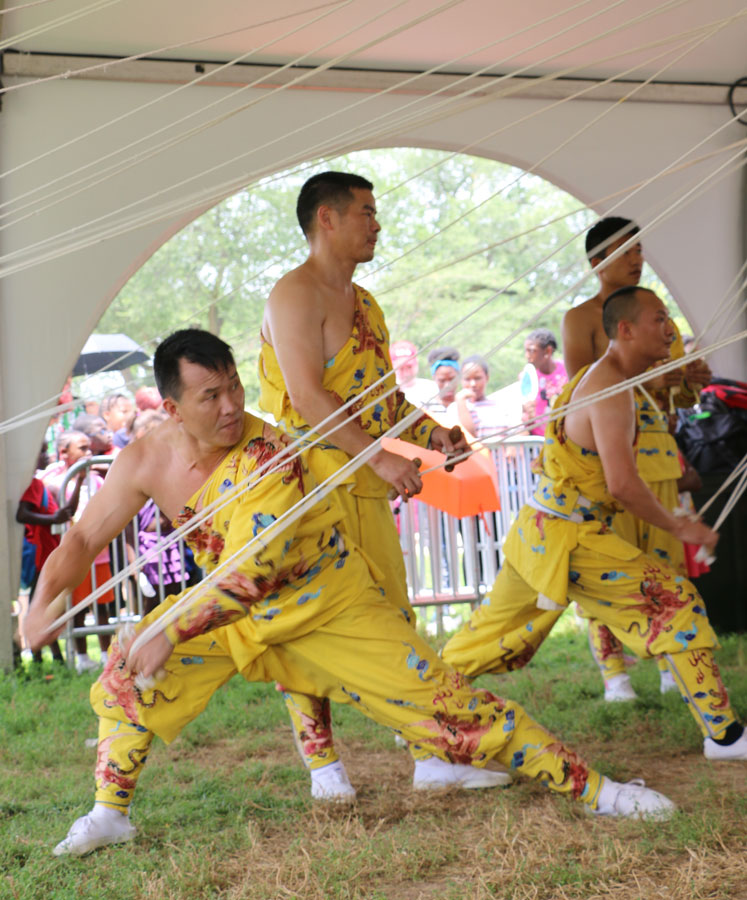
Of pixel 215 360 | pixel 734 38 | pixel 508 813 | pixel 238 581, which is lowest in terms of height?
pixel 508 813

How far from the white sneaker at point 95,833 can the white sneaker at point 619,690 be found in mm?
Result: 2169

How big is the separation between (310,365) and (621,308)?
3.75 ft

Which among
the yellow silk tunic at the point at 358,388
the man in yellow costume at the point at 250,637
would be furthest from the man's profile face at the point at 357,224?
the man in yellow costume at the point at 250,637

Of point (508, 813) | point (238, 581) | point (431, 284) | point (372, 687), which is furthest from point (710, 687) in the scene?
point (431, 284)

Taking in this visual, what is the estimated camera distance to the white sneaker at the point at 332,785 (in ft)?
11.0

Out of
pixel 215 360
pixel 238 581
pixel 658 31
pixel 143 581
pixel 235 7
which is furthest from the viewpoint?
pixel 143 581

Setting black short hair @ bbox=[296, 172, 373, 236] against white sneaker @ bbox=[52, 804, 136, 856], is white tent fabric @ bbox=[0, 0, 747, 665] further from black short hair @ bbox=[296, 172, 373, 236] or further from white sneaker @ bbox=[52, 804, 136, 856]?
white sneaker @ bbox=[52, 804, 136, 856]

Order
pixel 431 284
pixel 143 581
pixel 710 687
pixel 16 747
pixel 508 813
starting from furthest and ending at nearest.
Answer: pixel 431 284 → pixel 143 581 → pixel 16 747 → pixel 710 687 → pixel 508 813

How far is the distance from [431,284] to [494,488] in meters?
12.2

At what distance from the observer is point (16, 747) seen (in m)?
4.17

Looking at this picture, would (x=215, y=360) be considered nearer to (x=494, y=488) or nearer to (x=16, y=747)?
(x=16, y=747)

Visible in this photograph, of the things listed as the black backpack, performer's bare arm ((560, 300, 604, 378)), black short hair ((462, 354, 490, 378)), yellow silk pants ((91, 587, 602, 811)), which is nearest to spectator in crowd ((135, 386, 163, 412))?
black short hair ((462, 354, 490, 378))

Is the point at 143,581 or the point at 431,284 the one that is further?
the point at 431,284

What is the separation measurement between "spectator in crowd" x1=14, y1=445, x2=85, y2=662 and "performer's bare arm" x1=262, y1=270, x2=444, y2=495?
8.30 ft
